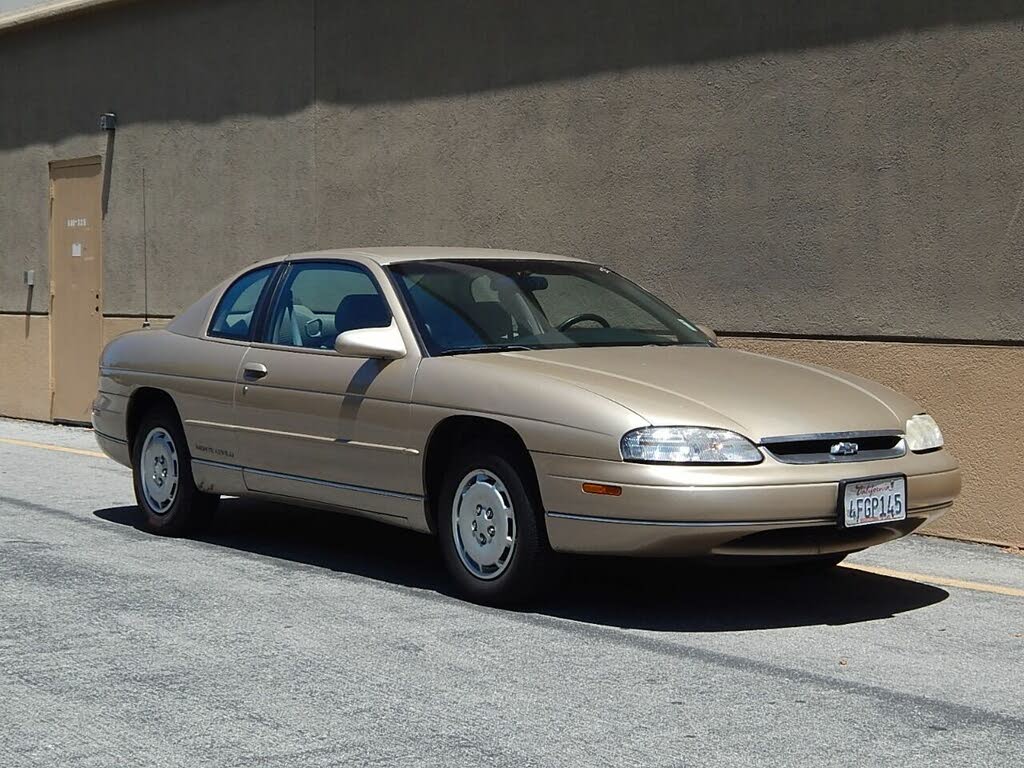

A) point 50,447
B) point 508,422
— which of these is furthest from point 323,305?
point 50,447

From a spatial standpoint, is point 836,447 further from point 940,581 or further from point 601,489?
point 940,581

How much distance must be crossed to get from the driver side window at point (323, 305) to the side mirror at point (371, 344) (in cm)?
23

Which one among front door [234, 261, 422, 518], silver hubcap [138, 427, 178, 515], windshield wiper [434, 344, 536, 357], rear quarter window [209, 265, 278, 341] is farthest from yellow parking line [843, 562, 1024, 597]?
silver hubcap [138, 427, 178, 515]

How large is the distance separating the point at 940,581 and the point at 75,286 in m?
11.1

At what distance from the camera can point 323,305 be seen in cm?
808

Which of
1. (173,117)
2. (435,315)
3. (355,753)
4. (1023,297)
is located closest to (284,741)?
(355,753)

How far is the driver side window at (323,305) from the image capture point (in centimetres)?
776

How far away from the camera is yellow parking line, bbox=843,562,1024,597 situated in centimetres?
765

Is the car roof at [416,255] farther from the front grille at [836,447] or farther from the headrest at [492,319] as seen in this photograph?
the front grille at [836,447]

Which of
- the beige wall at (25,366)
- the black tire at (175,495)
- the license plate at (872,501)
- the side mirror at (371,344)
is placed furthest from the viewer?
the beige wall at (25,366)

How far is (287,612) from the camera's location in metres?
6.77

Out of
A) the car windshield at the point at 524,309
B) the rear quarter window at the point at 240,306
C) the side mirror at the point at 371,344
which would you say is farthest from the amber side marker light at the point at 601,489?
the rear quarter window at the point at 240,306

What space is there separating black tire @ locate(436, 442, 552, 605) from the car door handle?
1.42 m

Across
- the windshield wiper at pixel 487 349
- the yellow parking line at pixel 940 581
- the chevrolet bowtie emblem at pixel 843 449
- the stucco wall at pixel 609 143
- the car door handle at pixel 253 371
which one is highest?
the stucco wall at pixel 609 143
